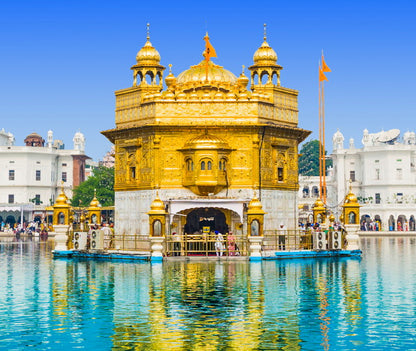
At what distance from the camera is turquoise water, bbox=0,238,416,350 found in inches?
577

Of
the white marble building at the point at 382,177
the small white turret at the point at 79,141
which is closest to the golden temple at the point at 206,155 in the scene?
the white marble building at the point at 382,177

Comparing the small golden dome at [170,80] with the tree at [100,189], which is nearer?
the small golden dome at [170,80]

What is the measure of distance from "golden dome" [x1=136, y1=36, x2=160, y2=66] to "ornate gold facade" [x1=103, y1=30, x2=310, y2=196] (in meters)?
1.85

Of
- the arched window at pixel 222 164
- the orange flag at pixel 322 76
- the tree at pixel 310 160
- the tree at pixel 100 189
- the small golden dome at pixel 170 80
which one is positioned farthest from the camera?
the tree at pixel 310 160

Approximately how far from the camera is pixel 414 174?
97.3m

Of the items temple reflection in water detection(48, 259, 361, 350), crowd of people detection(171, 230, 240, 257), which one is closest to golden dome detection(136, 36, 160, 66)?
crowd of people detection(171, 230, 240, 257)

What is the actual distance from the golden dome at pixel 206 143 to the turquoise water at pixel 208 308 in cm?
782

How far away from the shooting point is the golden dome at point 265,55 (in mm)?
39625

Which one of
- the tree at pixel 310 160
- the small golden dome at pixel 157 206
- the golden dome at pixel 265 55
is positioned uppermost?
the tree at pixel 310 160

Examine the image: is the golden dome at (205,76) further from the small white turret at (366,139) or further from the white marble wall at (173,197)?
the small white turret at (366,139)

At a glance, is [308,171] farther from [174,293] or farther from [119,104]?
[174,293]

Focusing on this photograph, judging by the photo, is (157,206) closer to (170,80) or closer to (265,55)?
(170,80)

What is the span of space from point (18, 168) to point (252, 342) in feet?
270

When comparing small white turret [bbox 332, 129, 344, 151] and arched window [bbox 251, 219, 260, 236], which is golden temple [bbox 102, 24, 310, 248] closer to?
arched window [bbox 251, 219, 260, 236]
